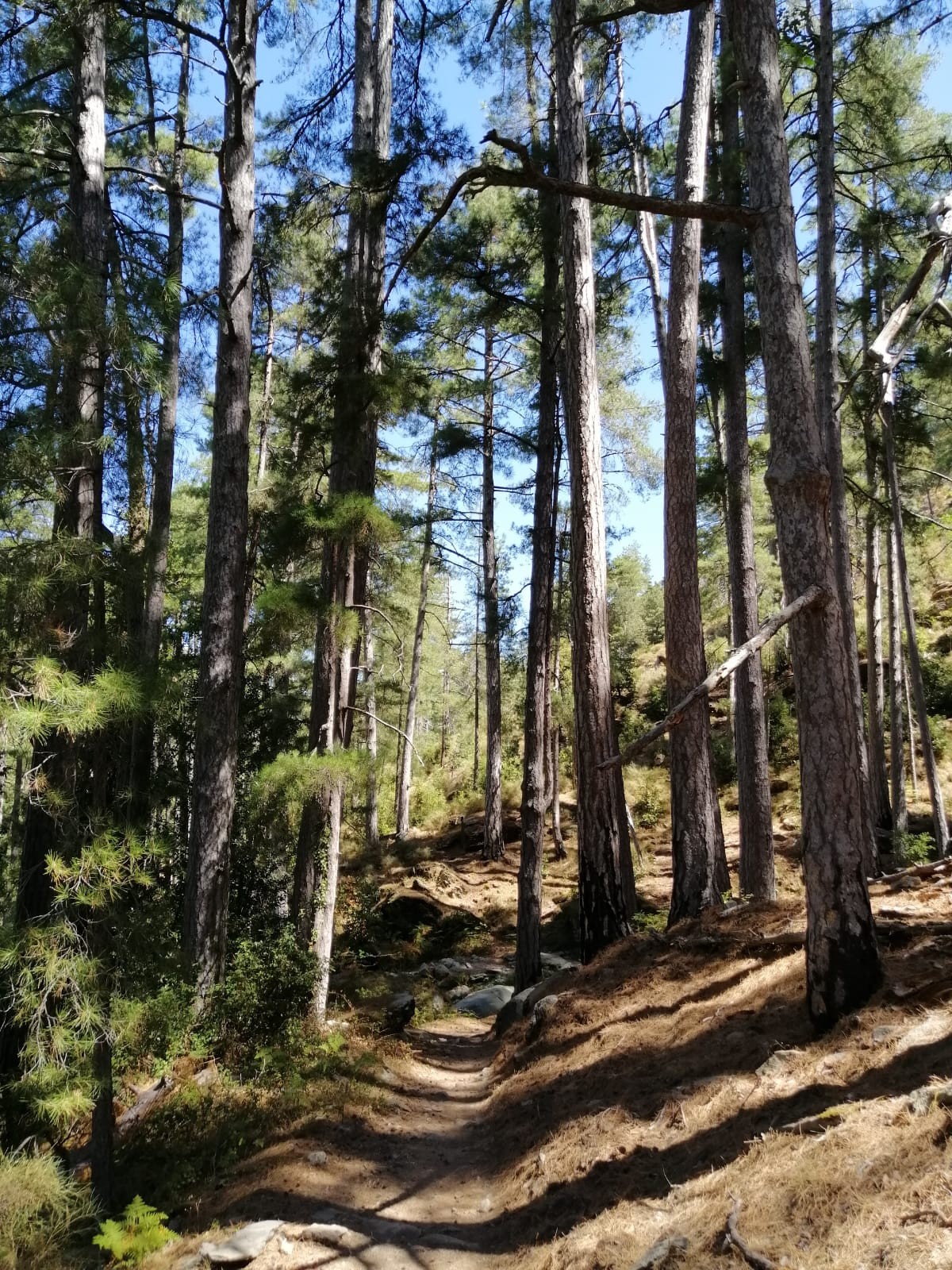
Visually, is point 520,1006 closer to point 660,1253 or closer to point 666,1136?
point 666,1136

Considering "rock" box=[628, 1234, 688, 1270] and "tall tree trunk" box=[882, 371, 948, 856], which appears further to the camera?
"tall tree trunk" box=[882, 371, 948, 856]

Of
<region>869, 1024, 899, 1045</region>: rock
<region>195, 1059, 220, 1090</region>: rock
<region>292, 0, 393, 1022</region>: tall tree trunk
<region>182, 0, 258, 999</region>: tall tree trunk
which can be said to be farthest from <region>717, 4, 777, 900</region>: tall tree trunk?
<region>195, 1059, 220, 1090</region>: rock

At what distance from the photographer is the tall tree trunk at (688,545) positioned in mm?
8234

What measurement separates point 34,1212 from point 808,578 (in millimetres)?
5179

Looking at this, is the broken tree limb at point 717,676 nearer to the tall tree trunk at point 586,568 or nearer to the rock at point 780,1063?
the rock at point 780,1063

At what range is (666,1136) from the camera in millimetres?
4406

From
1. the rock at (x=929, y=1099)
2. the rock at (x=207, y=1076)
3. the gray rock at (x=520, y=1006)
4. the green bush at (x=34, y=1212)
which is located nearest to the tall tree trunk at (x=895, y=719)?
the gray rock at (x=520, y=1006)

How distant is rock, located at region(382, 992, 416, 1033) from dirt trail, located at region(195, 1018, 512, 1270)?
195 centimetres

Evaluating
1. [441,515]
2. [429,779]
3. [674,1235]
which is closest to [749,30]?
[674,1235]

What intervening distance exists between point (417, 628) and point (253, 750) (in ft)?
41.1

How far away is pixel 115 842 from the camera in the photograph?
15.8ft

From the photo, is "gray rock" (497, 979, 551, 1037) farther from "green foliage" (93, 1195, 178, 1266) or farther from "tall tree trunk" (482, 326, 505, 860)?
"tall tree trunk" (482, 326, 505, 860)

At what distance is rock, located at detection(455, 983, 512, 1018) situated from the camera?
11133 mm

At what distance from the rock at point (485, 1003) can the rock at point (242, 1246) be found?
280 inches
